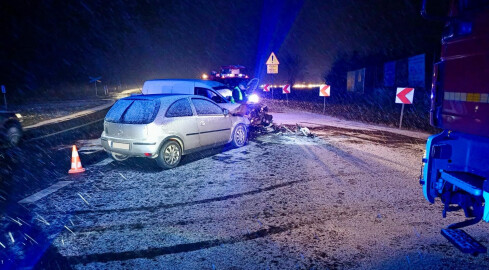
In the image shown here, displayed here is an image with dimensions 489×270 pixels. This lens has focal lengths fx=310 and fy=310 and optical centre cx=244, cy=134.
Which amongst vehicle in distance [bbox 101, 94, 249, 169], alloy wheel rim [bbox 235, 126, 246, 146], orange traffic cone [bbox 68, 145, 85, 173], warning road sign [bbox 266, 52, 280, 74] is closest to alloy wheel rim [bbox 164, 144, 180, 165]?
vehicle in distance [bbox 101, 94, 249, 169]

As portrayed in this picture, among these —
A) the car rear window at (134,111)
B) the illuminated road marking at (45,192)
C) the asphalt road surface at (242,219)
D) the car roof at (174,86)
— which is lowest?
the asphalt road surface at (242,219)

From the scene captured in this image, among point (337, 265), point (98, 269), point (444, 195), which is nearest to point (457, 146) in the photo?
point (444, 195)

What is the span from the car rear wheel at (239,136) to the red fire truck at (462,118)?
5.59 m

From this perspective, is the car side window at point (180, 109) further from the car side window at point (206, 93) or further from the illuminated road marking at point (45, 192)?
the car side window at point (206, 93)

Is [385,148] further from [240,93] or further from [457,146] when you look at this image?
[240,93]

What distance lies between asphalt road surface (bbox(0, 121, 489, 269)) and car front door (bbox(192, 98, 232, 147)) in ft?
2.52

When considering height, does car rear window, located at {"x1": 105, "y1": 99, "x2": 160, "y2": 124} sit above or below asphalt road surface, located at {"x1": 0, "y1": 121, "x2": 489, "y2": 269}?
above

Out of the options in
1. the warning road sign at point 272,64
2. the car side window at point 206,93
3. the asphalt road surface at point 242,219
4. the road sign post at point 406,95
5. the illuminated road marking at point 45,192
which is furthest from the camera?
the warning road sign at point 272,64

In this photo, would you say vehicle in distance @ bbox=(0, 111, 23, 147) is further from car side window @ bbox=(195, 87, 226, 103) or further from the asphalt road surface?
car side window @ bbox=(195, 87, 226, 103)

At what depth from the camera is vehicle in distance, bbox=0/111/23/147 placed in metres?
8.71

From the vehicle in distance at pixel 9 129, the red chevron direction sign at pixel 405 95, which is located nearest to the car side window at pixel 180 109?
the vehicle in distance at pixel 9 129

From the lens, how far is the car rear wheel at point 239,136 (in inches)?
351

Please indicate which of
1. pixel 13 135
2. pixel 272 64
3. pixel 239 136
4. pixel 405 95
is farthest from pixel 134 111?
pixel 272 64

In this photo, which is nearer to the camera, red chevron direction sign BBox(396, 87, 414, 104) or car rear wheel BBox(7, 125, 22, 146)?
car rear wheel BBox(7, 125, 22, 146)
